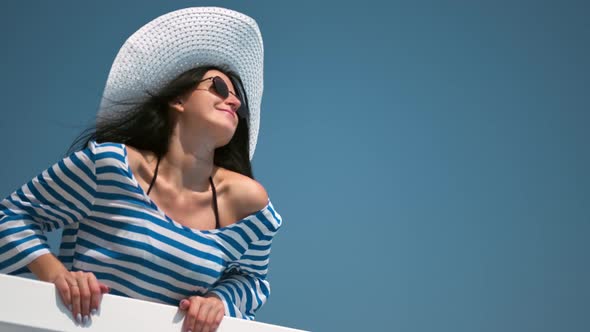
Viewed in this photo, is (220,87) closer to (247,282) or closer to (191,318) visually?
(247,282)

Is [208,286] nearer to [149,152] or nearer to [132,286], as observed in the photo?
[132,286]

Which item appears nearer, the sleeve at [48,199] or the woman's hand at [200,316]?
the woman's hand at [200,316]

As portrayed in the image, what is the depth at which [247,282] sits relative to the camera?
3.36 feet

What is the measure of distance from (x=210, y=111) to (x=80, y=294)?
1.33 ft

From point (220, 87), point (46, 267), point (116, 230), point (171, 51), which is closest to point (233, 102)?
point (220, 87)

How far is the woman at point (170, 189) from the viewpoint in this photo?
3.01 feet

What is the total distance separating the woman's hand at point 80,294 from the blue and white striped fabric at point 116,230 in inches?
6.5

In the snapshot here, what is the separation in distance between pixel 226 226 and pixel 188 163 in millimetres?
111

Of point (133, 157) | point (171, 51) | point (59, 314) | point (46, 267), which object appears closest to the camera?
point (59, 314)

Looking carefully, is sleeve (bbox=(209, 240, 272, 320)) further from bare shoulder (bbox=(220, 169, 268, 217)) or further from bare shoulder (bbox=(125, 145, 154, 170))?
bare shoulder (bbox=(125, 145, 154, 170))

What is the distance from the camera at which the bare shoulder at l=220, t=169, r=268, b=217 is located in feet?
3.35

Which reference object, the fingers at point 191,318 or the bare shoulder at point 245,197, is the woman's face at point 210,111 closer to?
the bare shoulder at point 245,197

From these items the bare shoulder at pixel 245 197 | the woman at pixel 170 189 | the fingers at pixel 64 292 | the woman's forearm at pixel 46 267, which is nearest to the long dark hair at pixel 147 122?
the woman at pixel 170 189

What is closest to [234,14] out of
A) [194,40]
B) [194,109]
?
[194,40]
